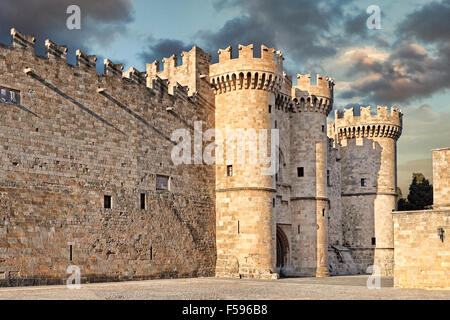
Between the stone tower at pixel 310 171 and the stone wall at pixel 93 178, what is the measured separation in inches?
241

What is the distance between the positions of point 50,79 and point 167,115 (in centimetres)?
628

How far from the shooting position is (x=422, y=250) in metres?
21.1

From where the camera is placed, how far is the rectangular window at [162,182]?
2581cm

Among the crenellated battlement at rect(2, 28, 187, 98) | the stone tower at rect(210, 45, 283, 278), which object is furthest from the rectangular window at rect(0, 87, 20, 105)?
the stone tower at rect(210, 45, 283, 278)

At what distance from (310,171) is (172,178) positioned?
934 cm

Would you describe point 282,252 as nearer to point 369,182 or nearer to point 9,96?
point 369,182

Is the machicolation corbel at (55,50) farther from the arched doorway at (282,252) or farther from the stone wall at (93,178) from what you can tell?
the arched doorway at (282,252)

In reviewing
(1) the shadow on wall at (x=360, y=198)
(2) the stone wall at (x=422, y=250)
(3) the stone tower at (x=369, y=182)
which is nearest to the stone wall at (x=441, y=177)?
(2) the stone wall at (x=422, y=250)

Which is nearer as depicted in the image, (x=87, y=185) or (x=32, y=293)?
(x=32, y=293)

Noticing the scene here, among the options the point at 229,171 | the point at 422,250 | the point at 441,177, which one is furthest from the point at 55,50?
the point at 441,177

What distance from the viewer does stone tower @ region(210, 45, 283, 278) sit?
27.3 m
